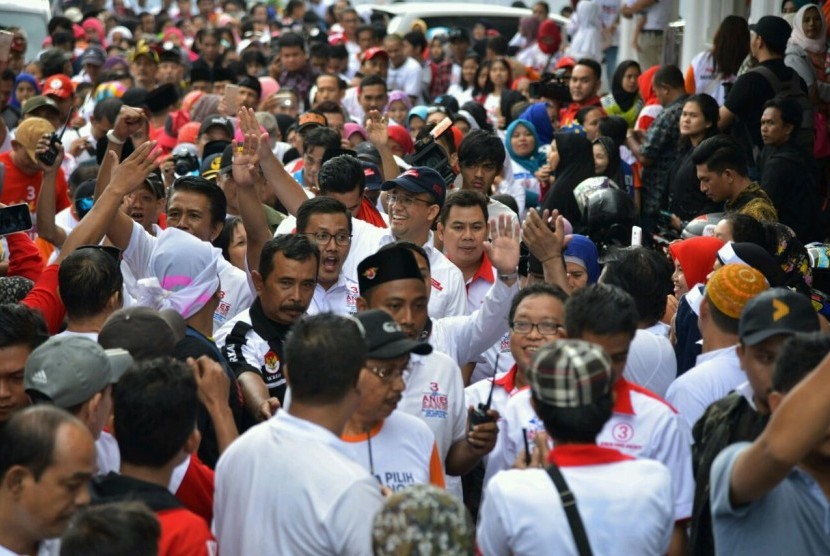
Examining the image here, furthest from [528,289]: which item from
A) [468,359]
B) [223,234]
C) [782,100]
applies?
[782,100]

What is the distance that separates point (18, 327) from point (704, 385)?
8.38 ft

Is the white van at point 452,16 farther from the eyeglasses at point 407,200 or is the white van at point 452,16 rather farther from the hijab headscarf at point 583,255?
the hijab headscarf at point 583,255

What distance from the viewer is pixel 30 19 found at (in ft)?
61.5

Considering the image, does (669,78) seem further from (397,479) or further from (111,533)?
(111,533)

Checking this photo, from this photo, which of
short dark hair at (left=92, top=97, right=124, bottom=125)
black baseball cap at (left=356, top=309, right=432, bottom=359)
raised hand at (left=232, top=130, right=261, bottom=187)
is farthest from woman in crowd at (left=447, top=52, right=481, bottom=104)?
black baseball cap at (left=356, top=309, right=432, bottom=359)

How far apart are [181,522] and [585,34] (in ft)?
47.9

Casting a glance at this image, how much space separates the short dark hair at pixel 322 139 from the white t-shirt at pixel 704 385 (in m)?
4.52

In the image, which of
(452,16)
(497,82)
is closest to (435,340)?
(497,82)

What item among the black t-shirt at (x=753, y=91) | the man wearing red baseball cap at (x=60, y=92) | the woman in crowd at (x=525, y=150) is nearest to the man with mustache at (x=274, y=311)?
the black t-shirt at (x=753, y=91)

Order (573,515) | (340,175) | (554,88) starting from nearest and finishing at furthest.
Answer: (573,515) → (340,175) → (554,88)

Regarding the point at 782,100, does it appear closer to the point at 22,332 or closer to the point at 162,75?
the point at 22,332

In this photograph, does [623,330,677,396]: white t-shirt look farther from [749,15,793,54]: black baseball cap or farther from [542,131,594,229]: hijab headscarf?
[749,15,793,54]: black baseball cap

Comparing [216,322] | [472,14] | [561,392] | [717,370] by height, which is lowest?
[472,14]

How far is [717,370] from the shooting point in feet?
15.7
